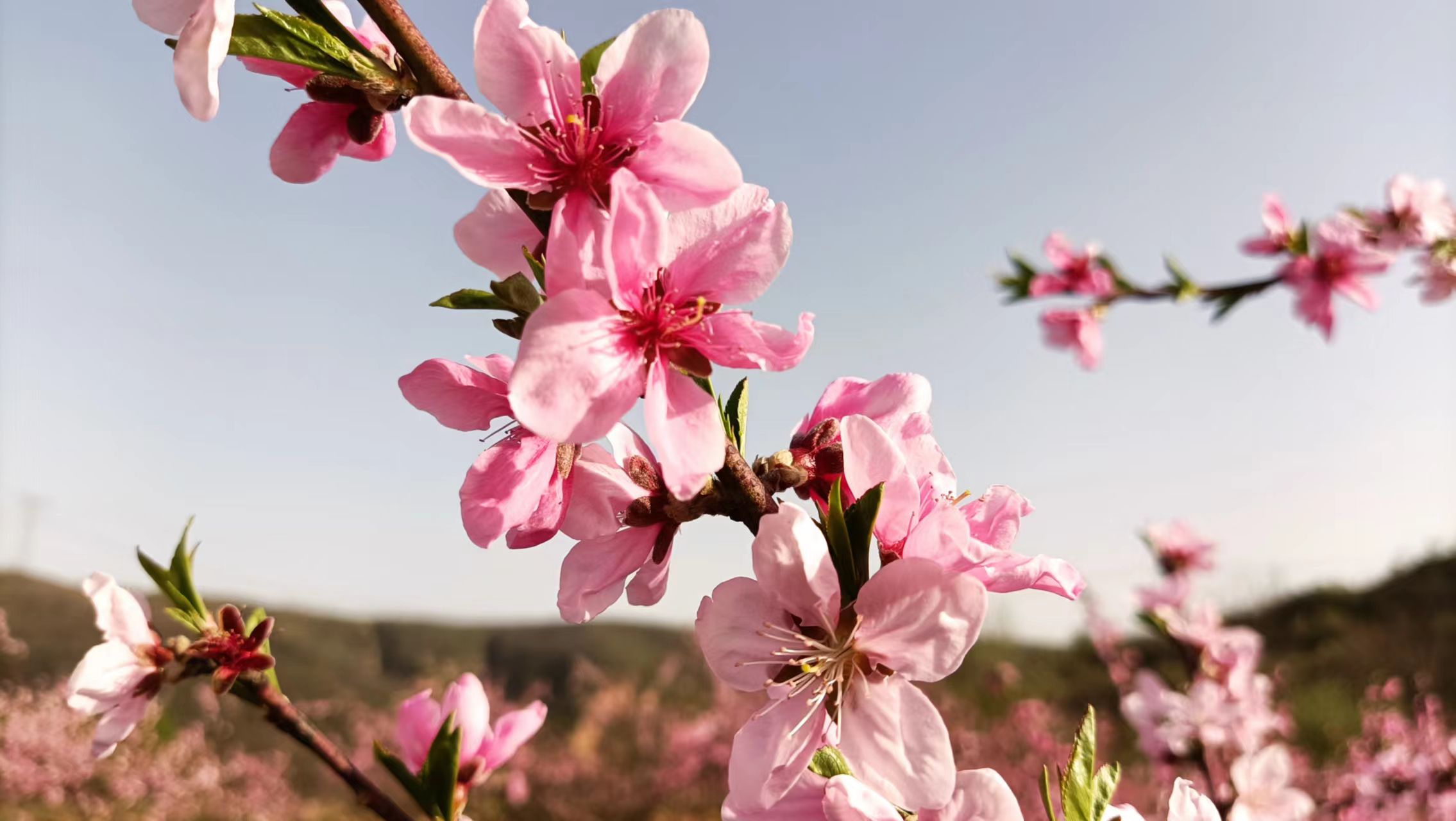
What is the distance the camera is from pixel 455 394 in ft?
2.18

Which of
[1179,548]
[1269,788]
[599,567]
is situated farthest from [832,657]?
[1179,548]

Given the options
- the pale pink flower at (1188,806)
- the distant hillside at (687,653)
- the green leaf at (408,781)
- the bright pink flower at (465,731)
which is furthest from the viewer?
the distant hillside at (687,653)

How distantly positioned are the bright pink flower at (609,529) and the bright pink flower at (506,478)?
16mm

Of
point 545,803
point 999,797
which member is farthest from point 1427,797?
point 545,803

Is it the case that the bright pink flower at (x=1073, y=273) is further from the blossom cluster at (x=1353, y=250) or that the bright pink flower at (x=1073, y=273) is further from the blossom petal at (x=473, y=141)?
the blossom petal at (x=473, y=141)

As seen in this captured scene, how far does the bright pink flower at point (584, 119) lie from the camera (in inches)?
20.6

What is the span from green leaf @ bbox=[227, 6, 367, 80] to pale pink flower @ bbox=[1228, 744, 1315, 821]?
169 cm

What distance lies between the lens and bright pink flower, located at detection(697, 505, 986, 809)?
0.53 m

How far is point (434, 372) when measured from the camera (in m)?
0.65

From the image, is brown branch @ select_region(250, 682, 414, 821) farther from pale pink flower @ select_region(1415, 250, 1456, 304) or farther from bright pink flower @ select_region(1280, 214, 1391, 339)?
pale pink flower @ select_region(1415, 250, 1456, 304)

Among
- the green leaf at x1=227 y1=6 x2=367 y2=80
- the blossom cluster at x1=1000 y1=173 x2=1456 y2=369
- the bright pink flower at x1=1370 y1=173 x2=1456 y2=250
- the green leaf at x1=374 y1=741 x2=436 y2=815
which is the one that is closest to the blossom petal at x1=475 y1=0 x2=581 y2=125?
the green leaf at x1=227 y1=6 x2=367 y2=80

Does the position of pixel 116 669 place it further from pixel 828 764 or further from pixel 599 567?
pixel 828 764

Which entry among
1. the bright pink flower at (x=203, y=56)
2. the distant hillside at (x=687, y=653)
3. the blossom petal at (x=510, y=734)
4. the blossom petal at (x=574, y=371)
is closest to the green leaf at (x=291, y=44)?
the bright pink flower at (x=203, y=56)

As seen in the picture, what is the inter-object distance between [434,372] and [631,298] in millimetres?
211
